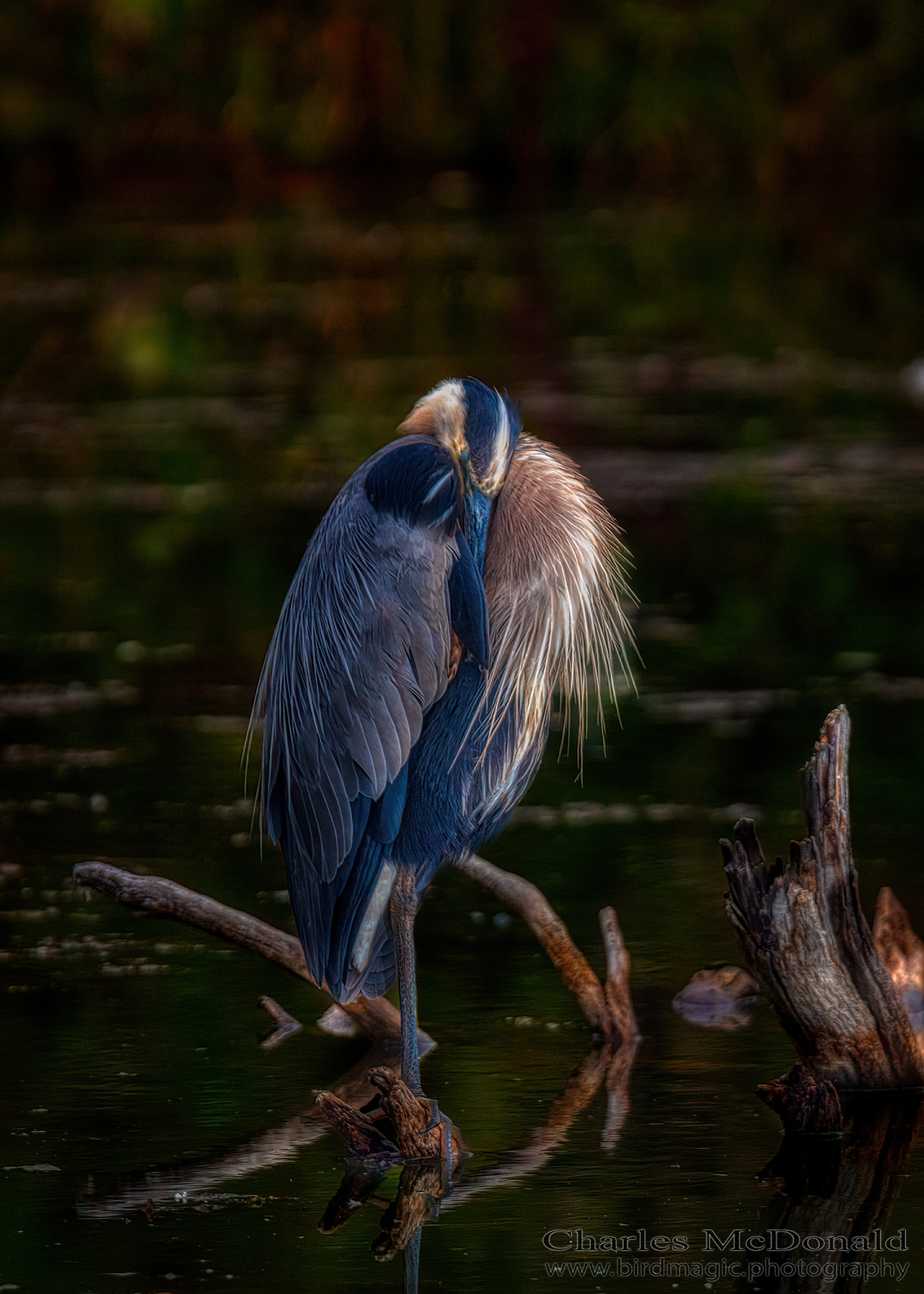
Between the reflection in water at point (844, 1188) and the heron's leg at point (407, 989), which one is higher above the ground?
the heron's leg at point (407, 989)

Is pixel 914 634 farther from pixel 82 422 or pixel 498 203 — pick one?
pixel 498 203

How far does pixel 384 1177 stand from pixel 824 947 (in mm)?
860

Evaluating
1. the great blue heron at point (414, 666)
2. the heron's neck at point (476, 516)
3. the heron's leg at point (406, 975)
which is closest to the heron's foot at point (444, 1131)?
the heron's leg at point (406, 975)

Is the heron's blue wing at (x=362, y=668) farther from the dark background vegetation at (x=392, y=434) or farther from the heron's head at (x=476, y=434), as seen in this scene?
the dark background vegetation at (x=392, y=434)

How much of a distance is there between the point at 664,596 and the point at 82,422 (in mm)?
5136

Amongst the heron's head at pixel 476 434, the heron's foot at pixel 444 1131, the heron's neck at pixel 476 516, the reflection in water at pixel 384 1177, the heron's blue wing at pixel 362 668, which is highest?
the heron's head at pixel 476 434

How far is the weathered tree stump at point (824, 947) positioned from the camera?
4133 mm

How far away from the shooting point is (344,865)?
425 cm

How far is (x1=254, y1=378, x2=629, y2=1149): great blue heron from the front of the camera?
13.5 ft

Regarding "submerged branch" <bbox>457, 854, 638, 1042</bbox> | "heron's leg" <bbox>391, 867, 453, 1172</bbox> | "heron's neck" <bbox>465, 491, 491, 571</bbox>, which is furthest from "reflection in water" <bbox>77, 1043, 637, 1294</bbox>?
"heron's neck" <bbox>465, 491, 491, 571</bbox>

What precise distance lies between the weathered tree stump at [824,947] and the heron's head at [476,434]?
731 millimetres

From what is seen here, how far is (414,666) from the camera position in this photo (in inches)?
165

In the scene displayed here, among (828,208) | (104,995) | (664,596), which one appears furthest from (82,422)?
(828,208)

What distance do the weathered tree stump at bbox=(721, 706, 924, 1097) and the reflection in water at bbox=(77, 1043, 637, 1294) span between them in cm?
36
